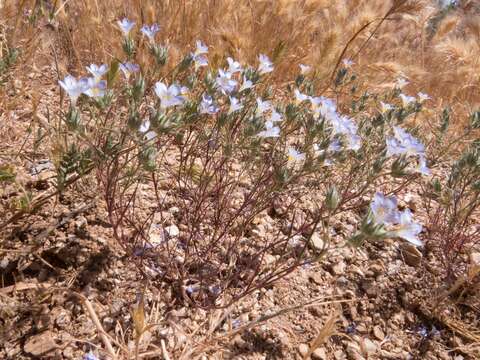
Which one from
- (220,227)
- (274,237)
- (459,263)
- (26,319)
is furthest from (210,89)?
(459,263)

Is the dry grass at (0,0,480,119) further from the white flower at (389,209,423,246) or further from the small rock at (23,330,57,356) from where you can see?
the small rock at (23,330,57,356)

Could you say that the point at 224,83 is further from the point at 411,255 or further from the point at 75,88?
the point at 411,255

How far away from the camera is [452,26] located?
449 centimetres

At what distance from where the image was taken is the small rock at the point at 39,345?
4.16 ft

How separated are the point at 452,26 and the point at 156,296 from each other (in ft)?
14.9

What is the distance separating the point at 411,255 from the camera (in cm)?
212

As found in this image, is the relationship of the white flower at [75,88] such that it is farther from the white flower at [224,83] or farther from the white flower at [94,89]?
the white flower at [224,83]

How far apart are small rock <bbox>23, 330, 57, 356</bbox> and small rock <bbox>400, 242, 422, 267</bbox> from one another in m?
1.70

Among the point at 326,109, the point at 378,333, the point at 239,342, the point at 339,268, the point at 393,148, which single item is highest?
the point at 326,109

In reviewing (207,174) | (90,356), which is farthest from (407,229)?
(90,356)

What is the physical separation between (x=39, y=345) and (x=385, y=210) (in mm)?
1180

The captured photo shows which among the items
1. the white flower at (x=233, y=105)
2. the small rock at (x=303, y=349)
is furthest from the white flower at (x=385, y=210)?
the white flower at (x=233, y=105)

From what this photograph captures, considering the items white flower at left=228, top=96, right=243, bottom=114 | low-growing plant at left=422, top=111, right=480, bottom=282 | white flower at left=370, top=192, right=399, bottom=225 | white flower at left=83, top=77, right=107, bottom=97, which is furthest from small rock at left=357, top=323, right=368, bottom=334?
white flower at left=83, top=77, right=107, bottom=97

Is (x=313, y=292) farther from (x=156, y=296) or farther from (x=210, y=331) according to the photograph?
(x=156, y=296)
